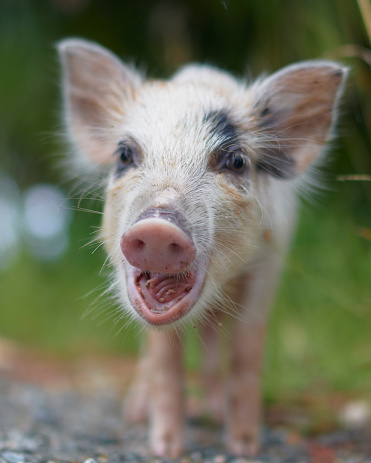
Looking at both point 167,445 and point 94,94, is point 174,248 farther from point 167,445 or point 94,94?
point 94,94

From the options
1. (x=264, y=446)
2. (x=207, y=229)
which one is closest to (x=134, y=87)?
(x=207, y=229)

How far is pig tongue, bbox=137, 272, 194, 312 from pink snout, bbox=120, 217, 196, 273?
9cm

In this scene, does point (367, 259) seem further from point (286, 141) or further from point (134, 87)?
point (134, 87)

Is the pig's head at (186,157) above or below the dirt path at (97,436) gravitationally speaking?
above

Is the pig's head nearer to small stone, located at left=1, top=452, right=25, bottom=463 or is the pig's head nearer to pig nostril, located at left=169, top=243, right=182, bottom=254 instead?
pig nostril, located at left=169, top=243, right=182, bottom=254

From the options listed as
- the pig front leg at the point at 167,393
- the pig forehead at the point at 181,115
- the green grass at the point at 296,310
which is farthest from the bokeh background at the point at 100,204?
the pig forehead at the point at 181,115

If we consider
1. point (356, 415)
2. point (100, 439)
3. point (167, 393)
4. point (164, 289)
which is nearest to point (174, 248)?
point (164, 289)

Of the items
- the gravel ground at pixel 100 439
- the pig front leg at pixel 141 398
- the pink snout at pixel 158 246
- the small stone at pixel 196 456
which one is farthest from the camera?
the pig front leg at pixel 141 398

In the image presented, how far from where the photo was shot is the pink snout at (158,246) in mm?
1517

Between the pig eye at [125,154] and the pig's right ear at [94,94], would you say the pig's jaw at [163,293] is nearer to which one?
the pig eye at [125,154]

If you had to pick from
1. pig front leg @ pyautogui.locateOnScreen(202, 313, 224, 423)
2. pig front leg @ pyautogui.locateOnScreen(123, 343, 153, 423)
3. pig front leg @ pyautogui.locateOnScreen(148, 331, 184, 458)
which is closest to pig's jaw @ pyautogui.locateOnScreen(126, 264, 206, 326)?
pig front leg @ pyautogui.locateOnScreen(148, 331, 184, 458)

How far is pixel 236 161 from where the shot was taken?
2.06 m

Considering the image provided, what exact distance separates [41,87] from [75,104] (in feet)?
8.02

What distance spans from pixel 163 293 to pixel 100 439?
1.03m
